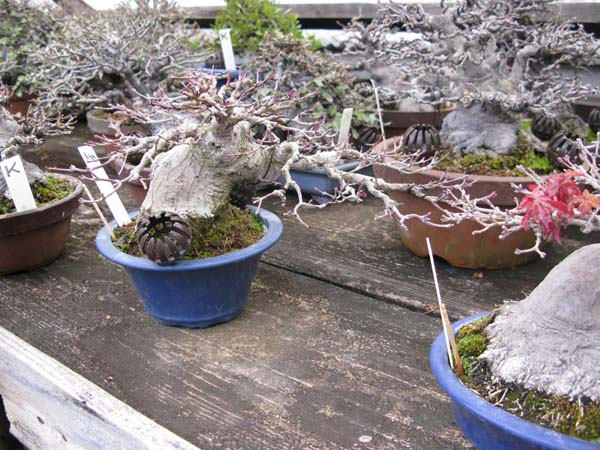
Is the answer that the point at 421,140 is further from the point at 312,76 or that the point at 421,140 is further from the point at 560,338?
the point at 560,338

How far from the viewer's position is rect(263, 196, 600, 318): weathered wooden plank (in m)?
1.61

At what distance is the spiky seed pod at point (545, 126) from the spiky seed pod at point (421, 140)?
55cm

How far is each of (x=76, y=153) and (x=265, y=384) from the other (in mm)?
2258

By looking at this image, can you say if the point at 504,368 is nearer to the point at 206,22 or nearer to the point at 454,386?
the point at 454,386

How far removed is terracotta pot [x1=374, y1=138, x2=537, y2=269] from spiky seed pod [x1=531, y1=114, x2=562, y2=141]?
2.15 ft

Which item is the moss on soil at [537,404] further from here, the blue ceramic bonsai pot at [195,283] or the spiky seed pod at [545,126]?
the spiky seed pod at [545,126]

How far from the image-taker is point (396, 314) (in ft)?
5.01

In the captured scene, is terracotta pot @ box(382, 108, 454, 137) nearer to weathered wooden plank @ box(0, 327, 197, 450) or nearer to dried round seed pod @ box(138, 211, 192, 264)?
dried round seed pod @ box(138, 211, 192, 264)

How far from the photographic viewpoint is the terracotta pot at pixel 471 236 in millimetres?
1638

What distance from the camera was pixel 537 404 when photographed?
2.81 ft

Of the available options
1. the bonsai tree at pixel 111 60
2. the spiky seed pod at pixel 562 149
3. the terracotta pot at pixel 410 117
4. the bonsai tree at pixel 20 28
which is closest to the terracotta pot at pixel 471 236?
the spiky seed pod at pixel 562 149

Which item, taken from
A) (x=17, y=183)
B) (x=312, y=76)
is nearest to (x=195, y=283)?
(x=17, y=183)

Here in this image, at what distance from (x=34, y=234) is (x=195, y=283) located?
2.25 ft

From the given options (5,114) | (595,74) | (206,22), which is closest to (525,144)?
(595,74)
